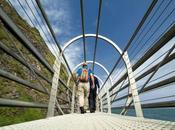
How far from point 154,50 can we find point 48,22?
1.64 meters

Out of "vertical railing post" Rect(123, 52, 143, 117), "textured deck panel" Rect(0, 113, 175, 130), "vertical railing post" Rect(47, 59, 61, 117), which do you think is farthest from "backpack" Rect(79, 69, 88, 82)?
"textured deck panel" Rect(0, 113, 175, 130)

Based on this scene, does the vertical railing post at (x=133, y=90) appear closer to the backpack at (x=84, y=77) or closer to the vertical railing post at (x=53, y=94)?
the vertical railing post at (x=53, y=94)

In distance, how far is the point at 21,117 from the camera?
15523 millimetres

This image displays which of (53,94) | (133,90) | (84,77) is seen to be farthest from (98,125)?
(84,77)

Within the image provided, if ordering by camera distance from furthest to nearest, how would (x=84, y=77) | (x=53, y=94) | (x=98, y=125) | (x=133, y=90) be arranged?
(x=84, y=77) < (x=53, y=94) < (x=133, y=90) < (x=98, y=125)

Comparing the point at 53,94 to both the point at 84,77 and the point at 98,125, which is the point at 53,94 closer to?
the point at 98,125

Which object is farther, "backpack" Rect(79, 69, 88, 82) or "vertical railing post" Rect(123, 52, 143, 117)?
"backpack" Rect(79, 69, 88, 82)

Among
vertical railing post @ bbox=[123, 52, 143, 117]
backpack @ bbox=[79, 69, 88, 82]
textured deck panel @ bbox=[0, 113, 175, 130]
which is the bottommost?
textured deck panel @ bbox=[0, 113, 175, 130]

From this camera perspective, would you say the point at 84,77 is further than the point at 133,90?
Yes

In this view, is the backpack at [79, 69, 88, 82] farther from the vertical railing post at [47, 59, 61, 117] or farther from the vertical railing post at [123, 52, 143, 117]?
the vertical railing post at [123, 52, 143, 117]

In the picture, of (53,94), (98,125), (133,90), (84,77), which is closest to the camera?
(98,125)

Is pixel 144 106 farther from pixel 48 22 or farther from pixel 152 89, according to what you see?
pixel 48 22

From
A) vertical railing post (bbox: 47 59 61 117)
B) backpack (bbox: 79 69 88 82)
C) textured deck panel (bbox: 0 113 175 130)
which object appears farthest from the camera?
backpack (bbox: 79 69 88 82)

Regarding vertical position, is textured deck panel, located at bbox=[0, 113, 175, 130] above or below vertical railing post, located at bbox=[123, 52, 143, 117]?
below
